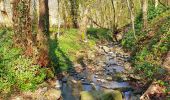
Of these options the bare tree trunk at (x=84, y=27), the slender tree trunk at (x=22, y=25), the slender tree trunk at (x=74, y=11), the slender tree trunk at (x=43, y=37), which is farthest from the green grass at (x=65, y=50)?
the slender tree trunk at (x=74, y=11)

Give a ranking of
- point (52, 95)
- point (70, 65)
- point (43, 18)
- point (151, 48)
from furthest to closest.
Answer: point (151, 48) < point (70, 65) < point (43, 18) < point (52, 95)

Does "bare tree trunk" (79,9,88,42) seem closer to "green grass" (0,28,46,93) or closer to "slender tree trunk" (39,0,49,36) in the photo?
"slender tree trunk" (39,0,49,36)

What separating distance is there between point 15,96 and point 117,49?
1841 cm

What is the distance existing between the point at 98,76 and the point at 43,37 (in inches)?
191

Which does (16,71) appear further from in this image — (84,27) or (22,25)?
(84,27)

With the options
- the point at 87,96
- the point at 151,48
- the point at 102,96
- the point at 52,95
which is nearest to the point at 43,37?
the point at 52,95

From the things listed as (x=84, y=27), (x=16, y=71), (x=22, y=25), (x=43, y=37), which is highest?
(x=22, y=25)

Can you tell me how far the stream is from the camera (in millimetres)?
16984

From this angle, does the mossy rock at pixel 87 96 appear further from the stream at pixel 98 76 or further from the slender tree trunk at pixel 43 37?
the slender tree trunk at pixel 43 37

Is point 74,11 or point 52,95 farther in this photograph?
point 74,11

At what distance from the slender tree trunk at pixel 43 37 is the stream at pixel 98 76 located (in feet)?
6.05

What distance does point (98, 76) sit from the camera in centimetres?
2041

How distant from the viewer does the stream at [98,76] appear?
1698 centimetres

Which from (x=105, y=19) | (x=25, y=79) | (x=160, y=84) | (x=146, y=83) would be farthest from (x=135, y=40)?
(x=105, y=19)
